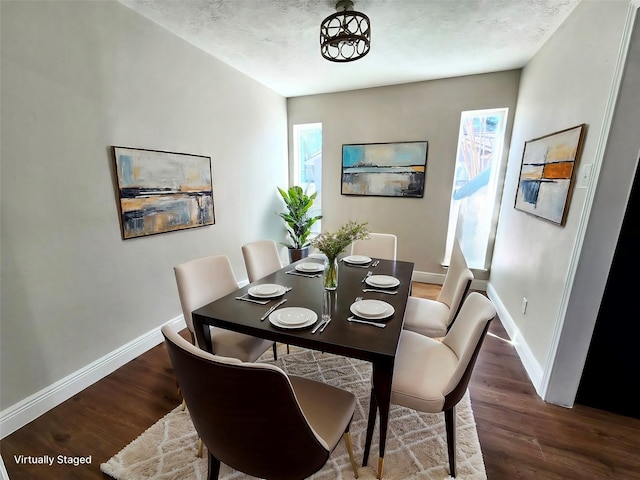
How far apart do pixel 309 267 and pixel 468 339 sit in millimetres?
1220

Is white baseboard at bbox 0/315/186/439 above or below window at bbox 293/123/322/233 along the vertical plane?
below

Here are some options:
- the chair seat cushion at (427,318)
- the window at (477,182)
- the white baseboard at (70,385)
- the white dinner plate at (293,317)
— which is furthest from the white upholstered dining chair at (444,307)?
the white baseboard at (70,385)

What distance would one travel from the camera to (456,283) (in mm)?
2004

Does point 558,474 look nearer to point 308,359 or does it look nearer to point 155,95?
point 308,359

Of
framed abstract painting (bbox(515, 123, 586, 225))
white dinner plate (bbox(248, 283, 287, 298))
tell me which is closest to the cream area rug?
white dinner plate (bbox(248, 283, 287, 298))

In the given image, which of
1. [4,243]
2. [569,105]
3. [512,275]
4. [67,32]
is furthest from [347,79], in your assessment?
[4,243]

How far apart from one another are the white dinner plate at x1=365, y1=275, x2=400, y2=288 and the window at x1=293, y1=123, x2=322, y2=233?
8.53 feet

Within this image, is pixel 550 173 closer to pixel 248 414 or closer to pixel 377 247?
pixel 377 247

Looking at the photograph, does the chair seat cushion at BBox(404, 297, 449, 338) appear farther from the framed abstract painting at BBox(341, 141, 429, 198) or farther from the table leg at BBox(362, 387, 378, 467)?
the framed abstract painting at BBox(341, 141, 429, 198)

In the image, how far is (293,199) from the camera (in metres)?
4.03

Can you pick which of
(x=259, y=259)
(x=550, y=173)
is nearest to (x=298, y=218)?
(x=259, y=259)

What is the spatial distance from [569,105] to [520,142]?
103cm

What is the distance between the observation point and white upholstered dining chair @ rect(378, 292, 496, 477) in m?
1.16

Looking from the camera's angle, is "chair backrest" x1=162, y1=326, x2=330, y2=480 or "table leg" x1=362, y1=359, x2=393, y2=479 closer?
"chair backrest" x1=162, y1=326, x2=330, y2=480
